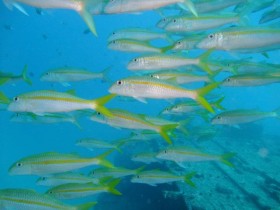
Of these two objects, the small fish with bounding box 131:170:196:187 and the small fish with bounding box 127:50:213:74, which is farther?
the small fish with bounding box 131:170:196:187

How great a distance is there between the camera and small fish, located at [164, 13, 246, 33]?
578 cm

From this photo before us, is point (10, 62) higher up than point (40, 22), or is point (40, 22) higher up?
point (40, 22)

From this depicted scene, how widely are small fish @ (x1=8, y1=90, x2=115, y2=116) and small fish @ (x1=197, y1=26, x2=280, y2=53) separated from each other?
2098mm

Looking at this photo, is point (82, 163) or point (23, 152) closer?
point (82, 163)

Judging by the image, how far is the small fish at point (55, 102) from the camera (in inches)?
170

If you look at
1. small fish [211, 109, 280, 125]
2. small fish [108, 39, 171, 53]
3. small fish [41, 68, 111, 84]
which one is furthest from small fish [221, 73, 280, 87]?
small fish [41, 68, 111, 84]

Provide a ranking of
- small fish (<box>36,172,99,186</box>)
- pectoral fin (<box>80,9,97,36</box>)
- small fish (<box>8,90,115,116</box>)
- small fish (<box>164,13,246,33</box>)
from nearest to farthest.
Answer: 1. pectoral fin (<box>80,9,97,36</box>)
2. small fish (<box>8,90,115,116</box>)
3. small fish (<box>36,172,99,186</box>)
4. small fish (<box>164,13,246,33</box>)

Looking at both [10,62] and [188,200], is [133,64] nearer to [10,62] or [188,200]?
[188,200]

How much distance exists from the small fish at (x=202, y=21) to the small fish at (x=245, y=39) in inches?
24.1

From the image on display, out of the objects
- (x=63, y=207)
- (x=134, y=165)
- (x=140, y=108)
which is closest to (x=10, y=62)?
(x=140, y=108)

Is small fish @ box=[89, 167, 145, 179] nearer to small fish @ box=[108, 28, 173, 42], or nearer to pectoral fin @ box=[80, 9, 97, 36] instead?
small fish @ box=[108, 28, 173, 42]

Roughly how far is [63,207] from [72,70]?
4.11 m

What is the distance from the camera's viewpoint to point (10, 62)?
11681 centimetres

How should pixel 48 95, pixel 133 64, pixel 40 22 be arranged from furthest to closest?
pixel 40 22 → pixel 133 64 → pixel 48 95
